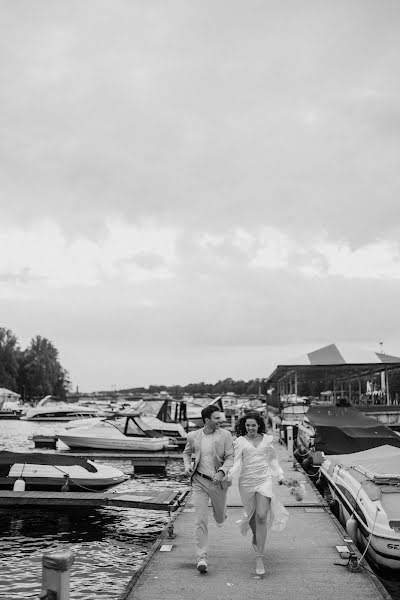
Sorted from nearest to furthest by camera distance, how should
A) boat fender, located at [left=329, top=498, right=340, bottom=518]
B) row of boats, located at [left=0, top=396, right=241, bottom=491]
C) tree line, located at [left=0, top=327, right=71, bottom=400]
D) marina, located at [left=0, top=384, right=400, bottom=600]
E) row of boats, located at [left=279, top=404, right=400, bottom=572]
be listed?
marina, located at [left=0, top=384, right=400, bottom=600] → row of boats, located at [left=279, top=404, right=400, bottom=572] → boat fender, located at [left=329, top=498, right=340, bottom=518] → row of boats, located at [left=0, top=396, right=241, bottom=491] → tree line, located at [left=0, top=327, right=71, bottom=400]

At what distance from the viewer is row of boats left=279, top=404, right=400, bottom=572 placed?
11.1m

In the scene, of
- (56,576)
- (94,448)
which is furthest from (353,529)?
(94,448)

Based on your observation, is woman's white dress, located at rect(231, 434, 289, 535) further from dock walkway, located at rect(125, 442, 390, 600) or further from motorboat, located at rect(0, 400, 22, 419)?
motorboat, located at rect(0, 400, 22, 419)

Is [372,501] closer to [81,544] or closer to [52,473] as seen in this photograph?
[81,544]

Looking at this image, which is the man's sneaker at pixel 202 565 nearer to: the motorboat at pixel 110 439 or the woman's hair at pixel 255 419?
the woman's hair at pixel 255 419

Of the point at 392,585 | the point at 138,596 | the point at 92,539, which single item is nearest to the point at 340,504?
the point at 392,585

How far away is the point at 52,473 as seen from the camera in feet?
66.3

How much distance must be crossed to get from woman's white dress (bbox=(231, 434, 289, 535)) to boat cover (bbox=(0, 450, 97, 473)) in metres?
12.3

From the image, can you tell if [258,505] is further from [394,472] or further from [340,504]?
[340,504]

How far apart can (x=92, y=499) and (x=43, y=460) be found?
3.96 metres

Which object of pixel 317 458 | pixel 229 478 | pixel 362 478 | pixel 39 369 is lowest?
pixel 317 458

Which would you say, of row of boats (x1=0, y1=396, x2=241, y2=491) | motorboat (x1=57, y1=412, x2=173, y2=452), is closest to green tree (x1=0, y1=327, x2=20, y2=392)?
row of boats (x1=0, y1=396, x2=241, y2=491)

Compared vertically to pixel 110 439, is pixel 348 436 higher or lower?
higher

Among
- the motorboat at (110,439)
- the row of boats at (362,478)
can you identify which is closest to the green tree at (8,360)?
the motorboat at (110,439)
